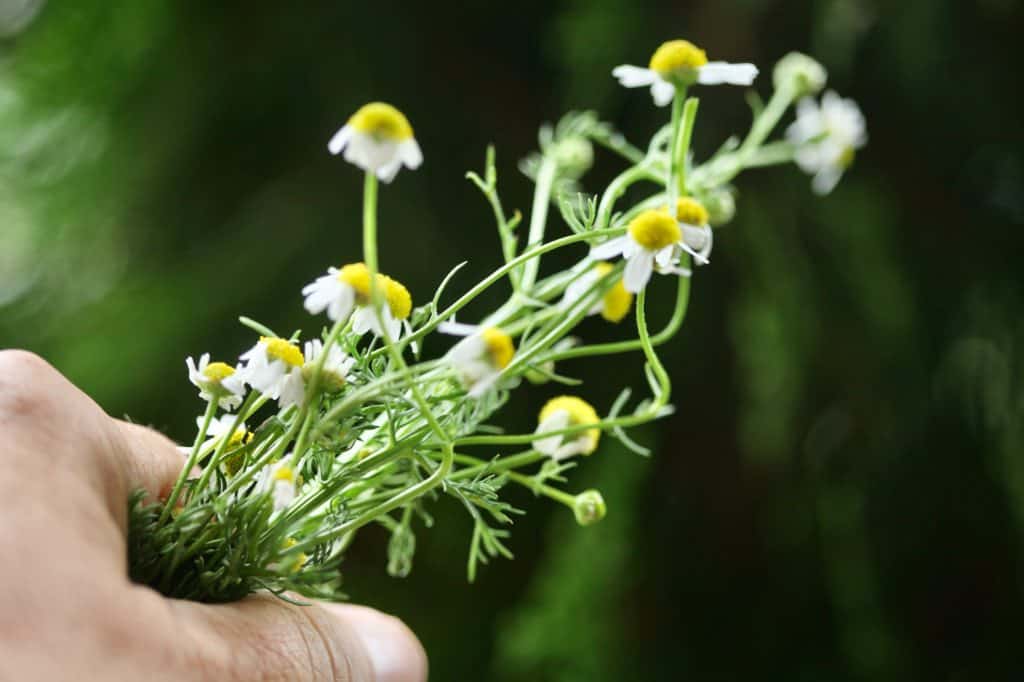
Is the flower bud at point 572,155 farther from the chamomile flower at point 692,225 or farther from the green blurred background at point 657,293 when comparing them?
the green blurred background at point 657,293

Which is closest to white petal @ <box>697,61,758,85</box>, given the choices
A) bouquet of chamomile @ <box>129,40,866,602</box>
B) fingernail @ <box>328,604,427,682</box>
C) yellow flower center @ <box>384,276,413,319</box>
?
bouquet of chamomile @ <box>129,40,866,602</box>

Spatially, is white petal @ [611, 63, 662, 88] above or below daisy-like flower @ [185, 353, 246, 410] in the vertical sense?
above

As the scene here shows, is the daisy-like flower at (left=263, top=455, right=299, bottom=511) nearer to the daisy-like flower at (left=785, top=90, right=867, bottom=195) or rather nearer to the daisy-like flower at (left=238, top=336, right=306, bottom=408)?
the daisy-like flower at (left=238, top=336, right=306, bottom=408)

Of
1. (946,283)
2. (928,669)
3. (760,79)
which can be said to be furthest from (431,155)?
(928,669)

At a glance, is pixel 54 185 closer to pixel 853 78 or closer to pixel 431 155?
pixel 431 155

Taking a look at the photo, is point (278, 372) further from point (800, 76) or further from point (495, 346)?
point (800, 76)
